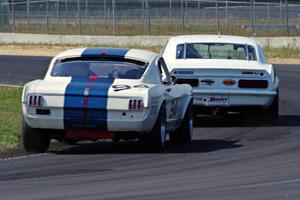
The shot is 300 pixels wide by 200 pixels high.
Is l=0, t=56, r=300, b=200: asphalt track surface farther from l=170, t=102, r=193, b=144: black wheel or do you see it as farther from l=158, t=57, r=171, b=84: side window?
l=158, t=57, r=171, b=84: side window

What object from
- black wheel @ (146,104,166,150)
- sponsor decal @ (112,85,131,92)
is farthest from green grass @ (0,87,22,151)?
black wheel @ (146,104,166,150)

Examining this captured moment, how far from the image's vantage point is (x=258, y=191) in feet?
31.2

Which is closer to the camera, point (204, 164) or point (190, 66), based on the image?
point (204, 164)

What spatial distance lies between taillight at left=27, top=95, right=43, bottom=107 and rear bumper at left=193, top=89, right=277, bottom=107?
14.0 ft

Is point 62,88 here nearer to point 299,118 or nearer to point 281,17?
point 299,118

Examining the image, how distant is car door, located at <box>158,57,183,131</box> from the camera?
1359cm

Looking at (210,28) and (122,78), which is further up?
(122,78)

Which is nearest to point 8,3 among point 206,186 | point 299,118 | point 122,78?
point 299,118

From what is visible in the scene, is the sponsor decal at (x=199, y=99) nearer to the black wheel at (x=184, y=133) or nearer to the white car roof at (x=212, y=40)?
the white car roof at (x=212, y=40)

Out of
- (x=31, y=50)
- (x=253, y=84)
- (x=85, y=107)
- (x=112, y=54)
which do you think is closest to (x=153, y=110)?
(x=85, y=107)

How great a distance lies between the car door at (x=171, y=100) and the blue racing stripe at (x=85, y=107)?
1203 millimetres

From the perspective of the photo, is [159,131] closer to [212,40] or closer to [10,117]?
[10,117]

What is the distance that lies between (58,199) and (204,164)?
3.09 meters

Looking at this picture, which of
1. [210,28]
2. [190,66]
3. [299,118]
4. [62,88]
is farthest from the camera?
[210,28]
